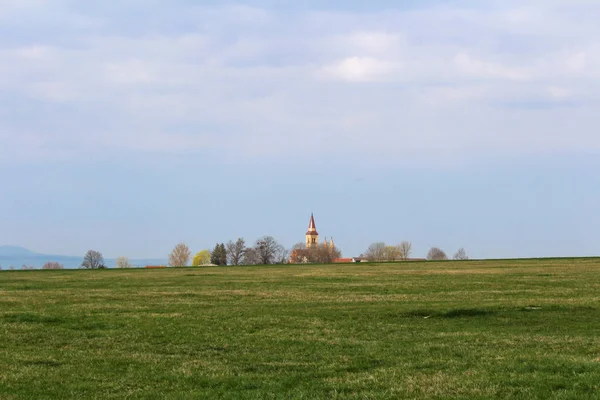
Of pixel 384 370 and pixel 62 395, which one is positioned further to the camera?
pixel 384 370

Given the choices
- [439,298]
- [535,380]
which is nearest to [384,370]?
[535,380]

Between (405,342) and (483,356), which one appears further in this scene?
(405,342)

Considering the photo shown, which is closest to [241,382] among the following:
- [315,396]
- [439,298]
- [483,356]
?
[315,396]

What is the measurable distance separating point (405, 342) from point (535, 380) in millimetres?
6984

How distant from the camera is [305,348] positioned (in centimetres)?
1931

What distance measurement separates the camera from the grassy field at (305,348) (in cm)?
1368

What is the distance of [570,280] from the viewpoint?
162 feet

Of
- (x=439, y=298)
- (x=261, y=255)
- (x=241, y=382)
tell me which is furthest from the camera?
(x=261, y=255)

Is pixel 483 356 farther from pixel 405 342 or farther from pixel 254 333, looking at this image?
pixel 254 333

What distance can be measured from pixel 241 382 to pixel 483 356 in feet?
22.2

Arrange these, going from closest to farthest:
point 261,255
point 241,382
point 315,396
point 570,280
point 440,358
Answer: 1. point 315,396
2. point 241,382
3. point 440,358
4. point 570,280
5. point 261,255

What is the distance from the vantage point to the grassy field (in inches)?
539

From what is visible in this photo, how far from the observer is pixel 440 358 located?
55.7ft

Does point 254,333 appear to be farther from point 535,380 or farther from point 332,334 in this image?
point 535,380
